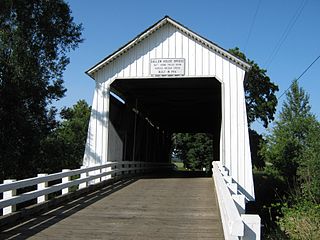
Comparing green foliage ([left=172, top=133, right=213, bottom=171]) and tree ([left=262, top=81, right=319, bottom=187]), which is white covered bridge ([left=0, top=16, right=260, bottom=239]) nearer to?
tree ([left=262, top=81, right=319, bottom=187])

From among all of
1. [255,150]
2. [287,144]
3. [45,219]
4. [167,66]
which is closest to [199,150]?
[255,150]

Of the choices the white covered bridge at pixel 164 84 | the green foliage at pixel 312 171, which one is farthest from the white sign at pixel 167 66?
the green foliage at pixel 312 171

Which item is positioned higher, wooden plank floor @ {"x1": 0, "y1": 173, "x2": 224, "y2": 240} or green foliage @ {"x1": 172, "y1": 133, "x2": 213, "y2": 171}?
green foliage @ {"x1": 172, "y1": 133, "x2": 213, "y2": 171}

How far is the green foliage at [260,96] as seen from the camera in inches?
1748

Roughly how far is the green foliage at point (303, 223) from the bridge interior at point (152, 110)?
5778 mm

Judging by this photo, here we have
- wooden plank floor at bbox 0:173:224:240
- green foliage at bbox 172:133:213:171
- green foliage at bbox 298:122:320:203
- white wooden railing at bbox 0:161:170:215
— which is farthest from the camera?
green foliage at bbox 172:133:213:171

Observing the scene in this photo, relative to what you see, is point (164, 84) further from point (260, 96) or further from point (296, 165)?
point (260, 96)

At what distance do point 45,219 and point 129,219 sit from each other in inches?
60.4

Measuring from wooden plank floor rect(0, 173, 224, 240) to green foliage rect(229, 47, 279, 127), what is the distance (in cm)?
3431

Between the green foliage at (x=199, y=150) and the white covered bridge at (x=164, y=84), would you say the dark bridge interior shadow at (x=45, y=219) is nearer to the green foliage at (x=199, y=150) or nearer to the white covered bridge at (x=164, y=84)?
the white covered bridge at (x=164, y=84)

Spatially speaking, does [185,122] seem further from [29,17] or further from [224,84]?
[224,84]

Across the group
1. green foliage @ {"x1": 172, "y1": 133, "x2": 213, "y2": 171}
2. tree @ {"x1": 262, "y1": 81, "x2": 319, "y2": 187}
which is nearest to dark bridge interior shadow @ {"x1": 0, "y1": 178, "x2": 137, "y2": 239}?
tree @ {"x1": 262, "y1": 81, "x2": 319, "y2": 187}

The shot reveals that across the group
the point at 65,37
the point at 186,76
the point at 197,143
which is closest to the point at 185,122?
the point at 65,37

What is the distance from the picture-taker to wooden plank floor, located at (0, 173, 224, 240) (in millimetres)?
6672
